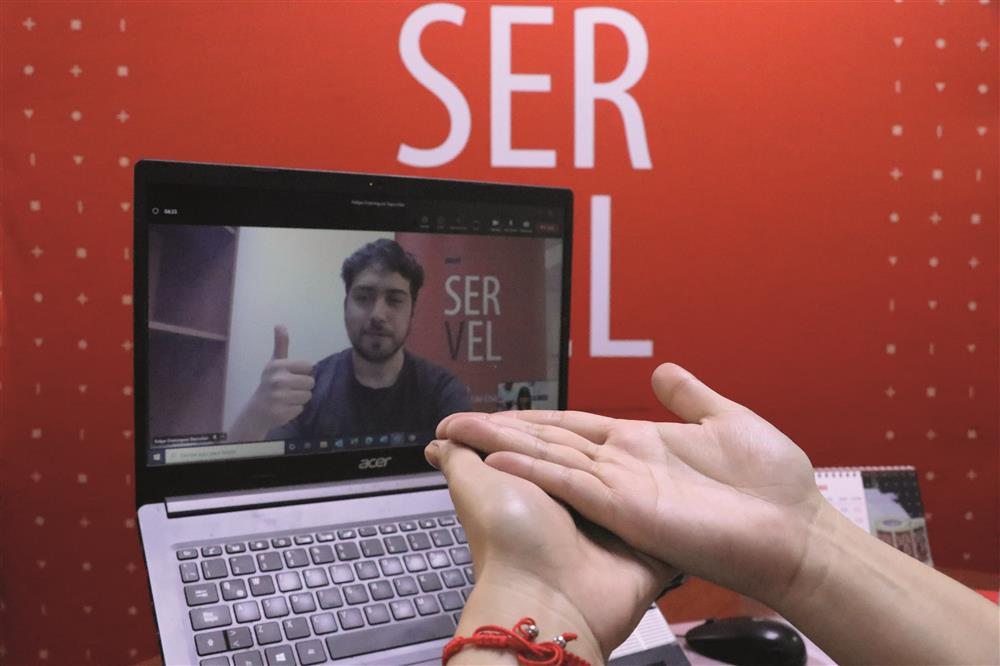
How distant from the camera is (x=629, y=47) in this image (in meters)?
1.66

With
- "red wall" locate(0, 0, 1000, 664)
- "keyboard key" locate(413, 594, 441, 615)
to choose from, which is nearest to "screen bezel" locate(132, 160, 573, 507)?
"keyboard key" locate(413, 594, 441, 615)

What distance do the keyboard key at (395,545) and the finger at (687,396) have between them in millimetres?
338

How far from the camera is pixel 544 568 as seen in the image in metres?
0.64

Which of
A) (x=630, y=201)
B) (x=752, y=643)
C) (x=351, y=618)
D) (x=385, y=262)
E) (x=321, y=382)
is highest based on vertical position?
(x=630, y=201)

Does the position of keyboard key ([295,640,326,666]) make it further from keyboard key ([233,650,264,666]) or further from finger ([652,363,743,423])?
finger ([652,363,743,423])

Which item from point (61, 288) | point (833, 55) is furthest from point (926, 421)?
point (61, 288)

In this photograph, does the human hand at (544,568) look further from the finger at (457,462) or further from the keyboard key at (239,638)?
the keyboard key at (239,638)

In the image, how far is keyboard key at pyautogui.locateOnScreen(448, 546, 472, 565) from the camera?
2.95 ft

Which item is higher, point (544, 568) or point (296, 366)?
point (296, 366)

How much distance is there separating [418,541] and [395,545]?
3 centimetres

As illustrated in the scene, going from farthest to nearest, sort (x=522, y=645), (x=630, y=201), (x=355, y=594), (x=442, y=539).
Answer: (x=630, y=201)
(x=442, y=539)
(x=355, y=594)
(x=522, y=645)

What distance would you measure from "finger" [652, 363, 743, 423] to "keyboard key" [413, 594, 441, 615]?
0.33 m

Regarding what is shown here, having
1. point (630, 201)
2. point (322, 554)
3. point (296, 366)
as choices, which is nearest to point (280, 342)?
point (296, 366)

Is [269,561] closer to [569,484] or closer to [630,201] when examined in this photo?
[569,484]
